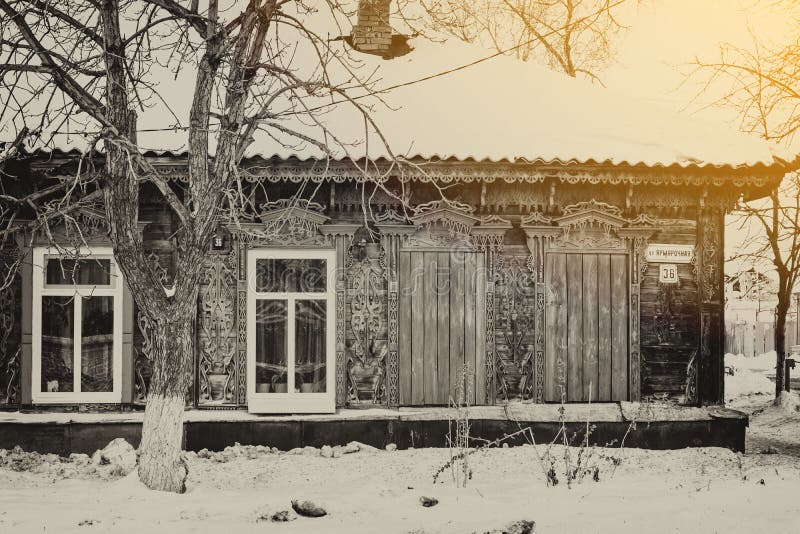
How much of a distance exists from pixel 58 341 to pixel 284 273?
2948 mm

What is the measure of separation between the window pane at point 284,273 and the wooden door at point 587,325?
9.69 ft

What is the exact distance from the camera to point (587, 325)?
Result: 1059 centimetres

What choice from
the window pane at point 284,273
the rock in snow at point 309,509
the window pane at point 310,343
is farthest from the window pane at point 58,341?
the rock in snow at point 309,509

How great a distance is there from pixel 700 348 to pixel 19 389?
856cm

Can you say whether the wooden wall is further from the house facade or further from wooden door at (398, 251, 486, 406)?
wooden door at (398, 251, 486, 406)

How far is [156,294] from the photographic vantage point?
7.38 meters

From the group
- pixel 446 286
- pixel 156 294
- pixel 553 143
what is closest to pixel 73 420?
pixel 156 294

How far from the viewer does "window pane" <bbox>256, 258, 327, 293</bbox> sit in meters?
10.5

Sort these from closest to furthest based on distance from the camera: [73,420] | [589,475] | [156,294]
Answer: [156,294], [589,475], [73,420]

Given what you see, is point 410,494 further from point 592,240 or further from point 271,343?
point 592,240

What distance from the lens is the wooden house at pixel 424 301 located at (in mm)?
10359

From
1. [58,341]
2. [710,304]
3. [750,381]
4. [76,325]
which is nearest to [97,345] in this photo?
[76,325]

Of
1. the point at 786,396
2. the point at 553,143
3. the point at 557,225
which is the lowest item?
the point at 786,396

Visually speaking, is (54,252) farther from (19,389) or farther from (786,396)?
(786,396)
